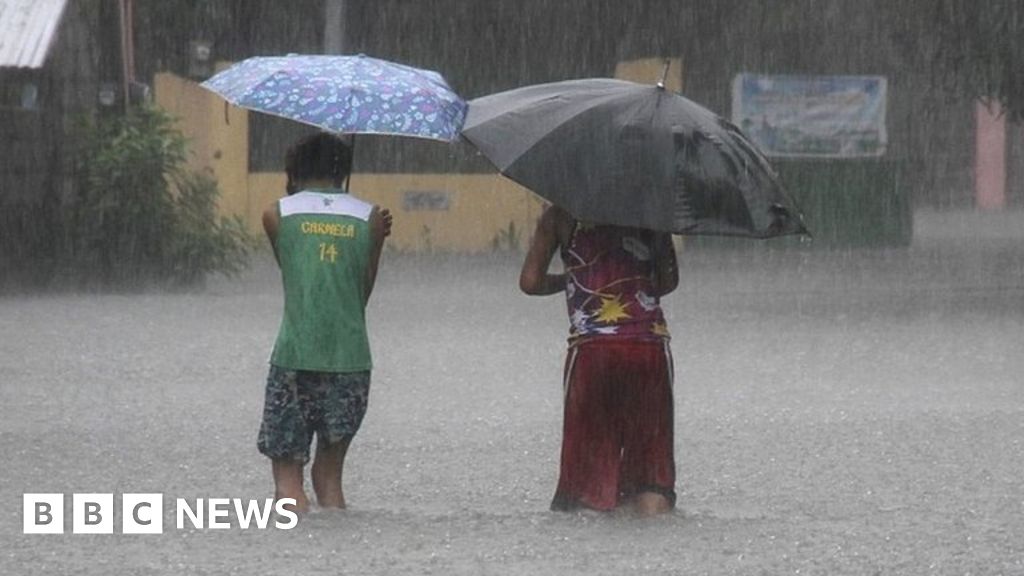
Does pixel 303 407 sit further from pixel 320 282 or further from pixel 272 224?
pixel 272 224

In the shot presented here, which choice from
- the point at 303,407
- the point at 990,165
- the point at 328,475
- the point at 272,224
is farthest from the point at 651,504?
the point at 990,165

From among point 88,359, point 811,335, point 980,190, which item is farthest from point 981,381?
point 980,190

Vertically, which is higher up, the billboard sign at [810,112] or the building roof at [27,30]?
the building roof at [27,30]

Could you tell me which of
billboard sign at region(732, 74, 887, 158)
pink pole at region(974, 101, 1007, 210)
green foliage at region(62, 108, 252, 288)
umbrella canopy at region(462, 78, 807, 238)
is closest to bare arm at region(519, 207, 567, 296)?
umbrella canopy at region(462, 78, 807, 238)

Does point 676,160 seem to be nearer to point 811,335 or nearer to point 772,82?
point 811,335

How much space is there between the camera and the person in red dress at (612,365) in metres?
8.73

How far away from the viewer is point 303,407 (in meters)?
8.60

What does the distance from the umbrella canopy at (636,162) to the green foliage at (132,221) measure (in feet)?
43.2

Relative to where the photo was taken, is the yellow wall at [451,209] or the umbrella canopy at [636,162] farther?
the yellow wall at [451,209]

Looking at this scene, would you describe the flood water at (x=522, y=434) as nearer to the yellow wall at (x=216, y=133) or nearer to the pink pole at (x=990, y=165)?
the yellow wall at (x=216, y=133)

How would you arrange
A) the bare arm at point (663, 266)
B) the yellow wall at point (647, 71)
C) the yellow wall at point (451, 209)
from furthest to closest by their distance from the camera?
1. the yellow wall at point (451, 209)
2. the yellow wall at point (647, 71)
3. the bare arm at point (663, 266)

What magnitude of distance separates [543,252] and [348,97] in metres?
0.93

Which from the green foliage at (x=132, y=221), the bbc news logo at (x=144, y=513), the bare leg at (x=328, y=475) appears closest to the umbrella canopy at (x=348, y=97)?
the bare leg at (x=328, y=475)

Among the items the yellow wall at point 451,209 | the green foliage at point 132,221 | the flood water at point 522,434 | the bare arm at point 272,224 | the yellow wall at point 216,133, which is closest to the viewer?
the flood water at point 522,434
